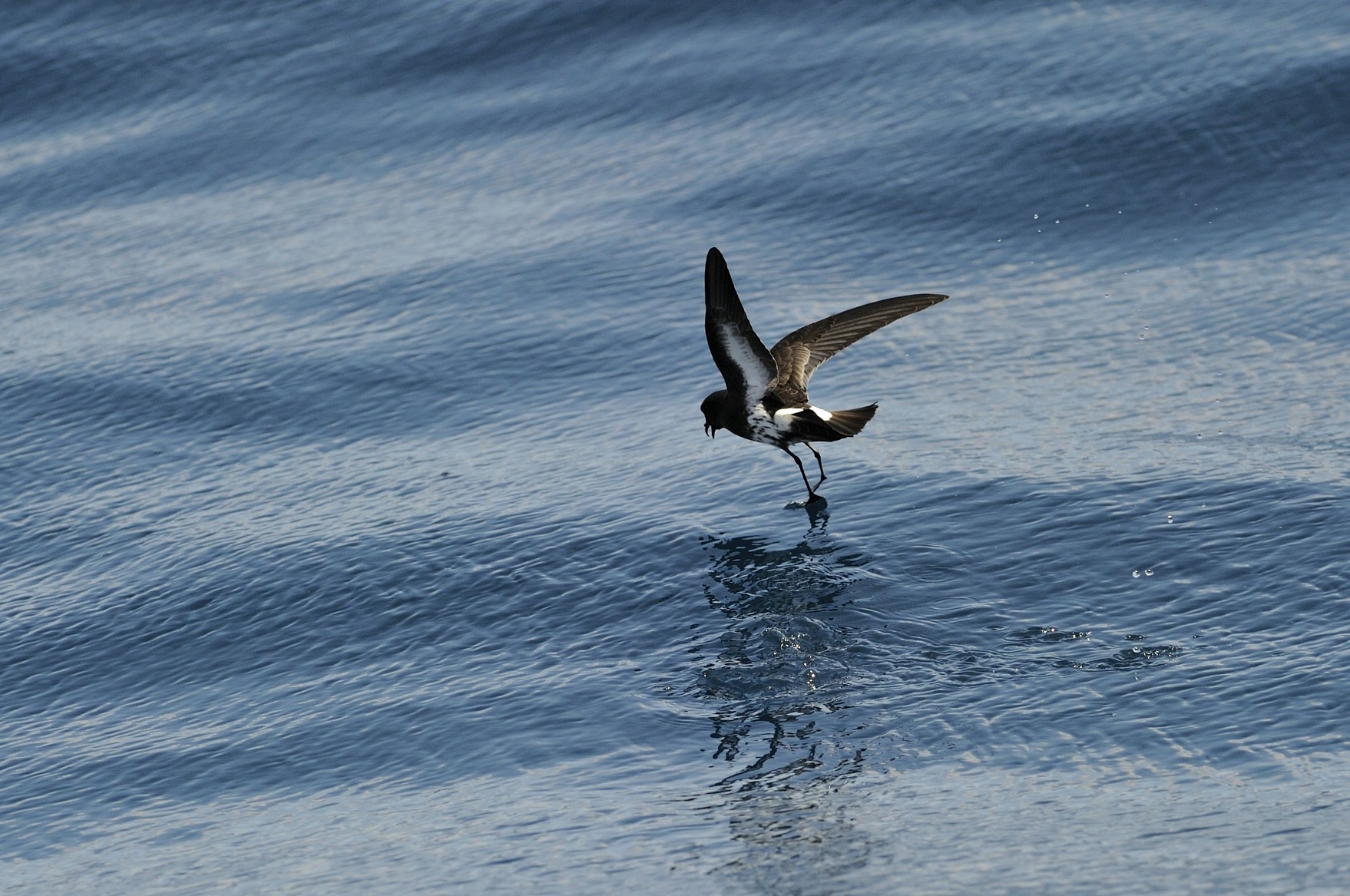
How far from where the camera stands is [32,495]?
61.2 feet

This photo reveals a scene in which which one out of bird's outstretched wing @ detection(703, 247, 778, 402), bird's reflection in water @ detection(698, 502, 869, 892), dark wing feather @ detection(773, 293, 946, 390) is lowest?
bird's reflection in water @ detection(698, 502, 869, 892)

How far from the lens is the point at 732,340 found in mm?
13703

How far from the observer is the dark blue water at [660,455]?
36.3 ft

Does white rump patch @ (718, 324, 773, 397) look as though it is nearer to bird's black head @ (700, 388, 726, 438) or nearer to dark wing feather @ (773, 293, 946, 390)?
bird's black head @ (700, 388, 726, 438)

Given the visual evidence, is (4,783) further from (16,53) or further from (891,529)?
(16,53)

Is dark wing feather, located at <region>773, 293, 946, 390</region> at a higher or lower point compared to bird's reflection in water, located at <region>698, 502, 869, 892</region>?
higher

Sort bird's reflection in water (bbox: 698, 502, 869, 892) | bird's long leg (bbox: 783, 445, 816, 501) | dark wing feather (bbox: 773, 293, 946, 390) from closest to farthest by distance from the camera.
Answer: bird's reflection in water (bbox: 698, 502, 869, 892)
dark wing feather (bbox: 773, 293, 946, 390)
bird's long leg (bbox: 783, 445, 816, 501)

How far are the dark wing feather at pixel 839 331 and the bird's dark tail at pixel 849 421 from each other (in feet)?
3.97

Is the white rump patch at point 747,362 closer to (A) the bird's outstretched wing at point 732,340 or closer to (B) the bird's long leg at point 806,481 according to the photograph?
(A) the bird's outstretched wing at point 732,340

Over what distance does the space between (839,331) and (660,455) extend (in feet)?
10.7

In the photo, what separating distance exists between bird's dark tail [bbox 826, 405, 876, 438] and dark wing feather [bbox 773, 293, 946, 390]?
1211 millimetres

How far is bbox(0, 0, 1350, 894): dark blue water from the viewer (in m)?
11.1

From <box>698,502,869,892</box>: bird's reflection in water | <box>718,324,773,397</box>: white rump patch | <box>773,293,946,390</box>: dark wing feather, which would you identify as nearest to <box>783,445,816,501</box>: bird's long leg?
<box>698,502,869,892</box>: bird's reflection in water

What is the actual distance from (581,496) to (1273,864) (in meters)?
8.89
